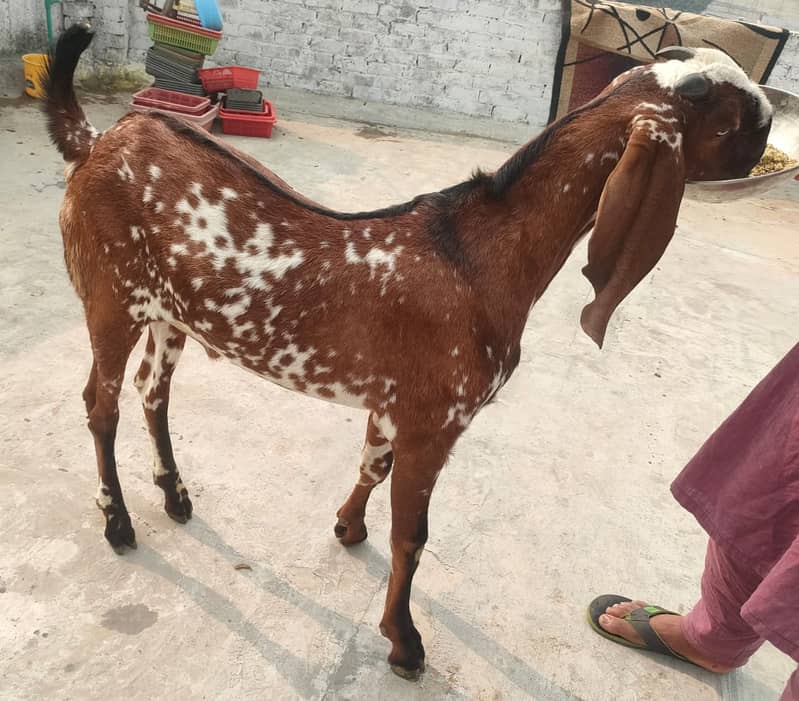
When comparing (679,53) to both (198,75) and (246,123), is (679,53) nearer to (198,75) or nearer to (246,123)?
(246,123)

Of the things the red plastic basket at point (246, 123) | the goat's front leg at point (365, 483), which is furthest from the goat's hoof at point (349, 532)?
the red plastic basket at point (246, 123)

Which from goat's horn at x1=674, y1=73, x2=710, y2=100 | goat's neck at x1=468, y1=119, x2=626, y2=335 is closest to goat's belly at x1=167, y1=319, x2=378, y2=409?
goat's neck at x1=468, y1=119, x2=626, y2=335

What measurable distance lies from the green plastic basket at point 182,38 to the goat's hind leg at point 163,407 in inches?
186

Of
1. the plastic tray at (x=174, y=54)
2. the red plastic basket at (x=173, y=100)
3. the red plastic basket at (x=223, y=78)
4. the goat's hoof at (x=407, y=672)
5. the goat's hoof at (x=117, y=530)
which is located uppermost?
the plastic tray at (x=174, y=54)

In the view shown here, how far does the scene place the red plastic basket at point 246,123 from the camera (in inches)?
254

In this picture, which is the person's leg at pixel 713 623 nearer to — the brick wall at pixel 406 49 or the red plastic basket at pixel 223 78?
the red plastic basket at pixel 223 78

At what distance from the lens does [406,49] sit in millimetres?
7781

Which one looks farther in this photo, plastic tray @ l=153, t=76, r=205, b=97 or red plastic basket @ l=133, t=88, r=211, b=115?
plastic tray @ l=153, t=76, r=205, b=97

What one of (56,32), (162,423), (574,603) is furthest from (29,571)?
(56,32)

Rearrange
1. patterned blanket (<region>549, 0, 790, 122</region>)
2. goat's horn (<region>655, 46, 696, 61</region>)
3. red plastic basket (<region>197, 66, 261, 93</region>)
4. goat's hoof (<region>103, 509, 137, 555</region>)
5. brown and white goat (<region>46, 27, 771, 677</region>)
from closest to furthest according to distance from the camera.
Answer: brown and white goat (<region>46, 27, 771, 677</region>) → goat's horn (<region>655, 46, 696, 61</region>) → goat's hoof (<region>103, 509, 137, 555</region>) → red plastic basket (<region>197, 66, 261, 93</region>) → patterned blanket (<region>549, 0, 790, 122</region>)

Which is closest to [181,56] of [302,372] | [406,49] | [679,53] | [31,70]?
[31,70]

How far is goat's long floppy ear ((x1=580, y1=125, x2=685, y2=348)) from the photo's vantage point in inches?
69.9

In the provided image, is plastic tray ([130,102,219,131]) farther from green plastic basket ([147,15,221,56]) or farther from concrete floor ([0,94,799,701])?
concrete floor ([0,94,799,701])

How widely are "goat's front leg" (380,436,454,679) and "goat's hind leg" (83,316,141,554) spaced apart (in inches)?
36.9
